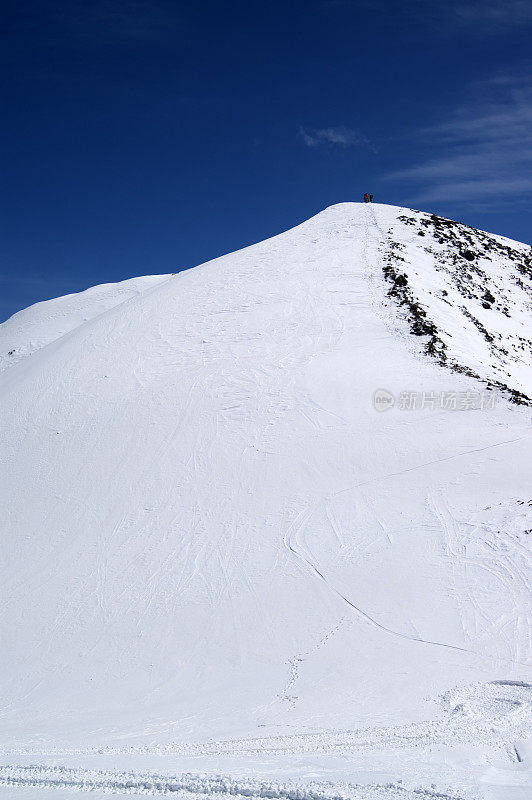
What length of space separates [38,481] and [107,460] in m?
1.71

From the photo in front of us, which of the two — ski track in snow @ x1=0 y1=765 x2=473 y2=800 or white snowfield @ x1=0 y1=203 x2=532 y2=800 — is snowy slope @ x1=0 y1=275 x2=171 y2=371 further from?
ski track in snow @ x1=0 y1=765 x2=473 y2=800

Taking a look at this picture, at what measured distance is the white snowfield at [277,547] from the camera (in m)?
6.88

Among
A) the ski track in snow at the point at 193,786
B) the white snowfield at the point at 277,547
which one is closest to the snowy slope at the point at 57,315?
the white snowfield at the point at 277,547

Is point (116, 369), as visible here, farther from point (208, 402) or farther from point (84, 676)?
point (84, 676)

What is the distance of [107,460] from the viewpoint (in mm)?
15156

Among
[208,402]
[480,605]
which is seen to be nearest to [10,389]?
[208,402]

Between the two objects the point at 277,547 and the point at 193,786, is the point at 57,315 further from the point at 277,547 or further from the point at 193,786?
the point at 193,786

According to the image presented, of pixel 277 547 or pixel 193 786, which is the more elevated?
pixel 277 547

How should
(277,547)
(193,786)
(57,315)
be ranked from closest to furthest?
(193,786)
(277,547)
(57,315)

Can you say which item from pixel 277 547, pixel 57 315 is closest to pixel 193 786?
pixel 277 547

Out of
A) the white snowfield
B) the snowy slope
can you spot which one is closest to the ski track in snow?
the white snowfield

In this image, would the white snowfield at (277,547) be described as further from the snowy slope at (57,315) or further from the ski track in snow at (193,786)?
the snowy slope at (57,315)

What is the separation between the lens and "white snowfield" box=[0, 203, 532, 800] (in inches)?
271

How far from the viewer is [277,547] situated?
1170 centimetres
